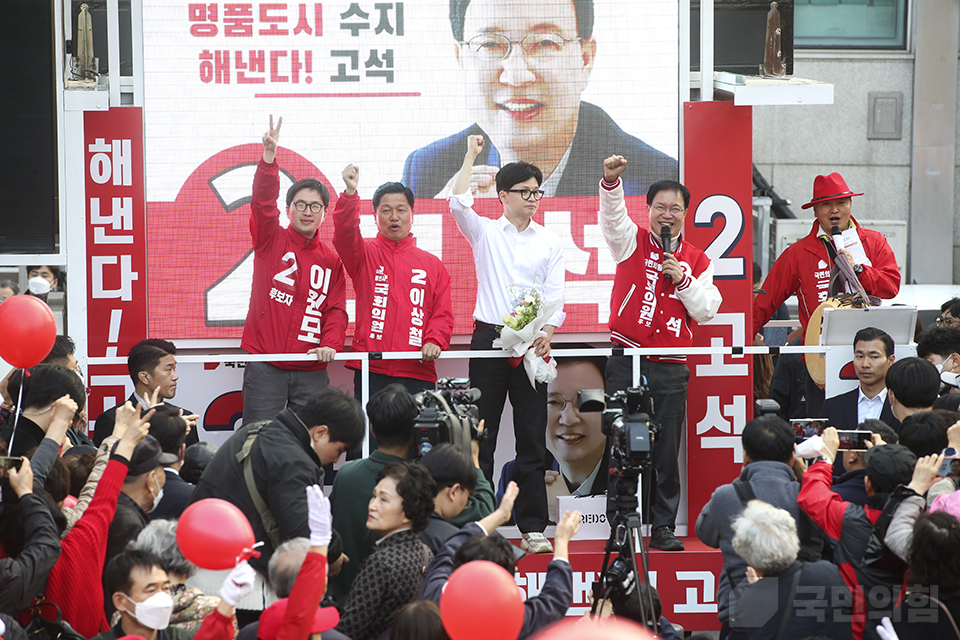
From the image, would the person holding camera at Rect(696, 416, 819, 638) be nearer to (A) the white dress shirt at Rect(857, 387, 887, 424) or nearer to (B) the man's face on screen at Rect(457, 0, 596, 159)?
(A) the white dress shirt at Rect(857, 387, 887, 424)

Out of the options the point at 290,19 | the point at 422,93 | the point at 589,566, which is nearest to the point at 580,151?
the point at 422,93

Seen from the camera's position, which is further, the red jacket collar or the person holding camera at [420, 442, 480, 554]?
the red jacket collar

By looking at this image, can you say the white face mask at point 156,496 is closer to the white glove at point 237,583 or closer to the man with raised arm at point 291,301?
the white glove at point 237,583

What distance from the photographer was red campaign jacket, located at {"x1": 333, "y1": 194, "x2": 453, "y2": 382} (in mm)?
6141

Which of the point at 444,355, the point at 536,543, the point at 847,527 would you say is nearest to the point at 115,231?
the point at 444,355

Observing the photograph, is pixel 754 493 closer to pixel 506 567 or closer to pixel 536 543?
pixel 506 567

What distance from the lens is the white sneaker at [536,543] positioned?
5895 mm

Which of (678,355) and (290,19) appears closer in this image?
(678,355)

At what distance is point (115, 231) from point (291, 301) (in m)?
1.36

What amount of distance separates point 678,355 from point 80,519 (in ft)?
11.6

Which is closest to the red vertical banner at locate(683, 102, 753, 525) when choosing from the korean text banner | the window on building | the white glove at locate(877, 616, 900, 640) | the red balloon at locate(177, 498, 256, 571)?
the korean text banner

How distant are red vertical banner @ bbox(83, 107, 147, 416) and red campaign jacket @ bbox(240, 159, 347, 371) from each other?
3.09 ft

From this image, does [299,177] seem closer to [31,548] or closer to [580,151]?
[580,151]

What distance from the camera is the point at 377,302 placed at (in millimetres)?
6188
